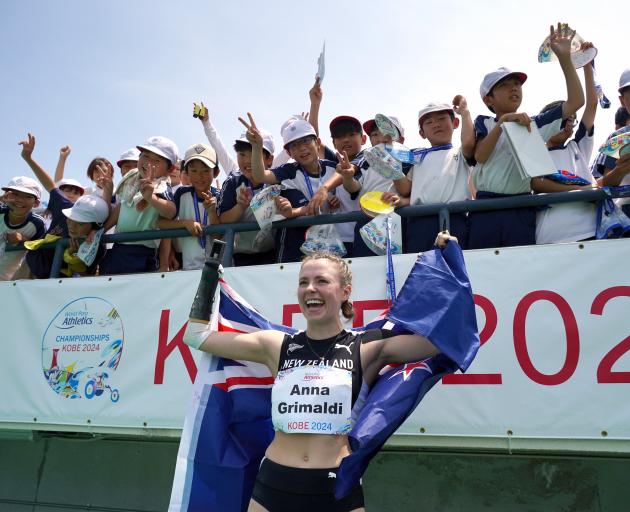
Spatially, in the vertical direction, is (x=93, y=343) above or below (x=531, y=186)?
below

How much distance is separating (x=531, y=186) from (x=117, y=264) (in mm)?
3248

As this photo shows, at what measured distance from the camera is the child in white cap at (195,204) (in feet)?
15.5

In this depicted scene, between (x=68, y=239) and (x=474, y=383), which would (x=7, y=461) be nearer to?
(x=68, y=239)

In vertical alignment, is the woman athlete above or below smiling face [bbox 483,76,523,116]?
below

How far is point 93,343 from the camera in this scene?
4.55m

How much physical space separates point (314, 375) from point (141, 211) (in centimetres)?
280

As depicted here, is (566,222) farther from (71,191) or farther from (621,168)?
(71,191)

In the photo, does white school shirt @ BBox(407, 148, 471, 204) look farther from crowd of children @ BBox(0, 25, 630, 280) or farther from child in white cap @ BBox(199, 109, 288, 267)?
child in white cap @ BBox(199, 109, 288, 267)

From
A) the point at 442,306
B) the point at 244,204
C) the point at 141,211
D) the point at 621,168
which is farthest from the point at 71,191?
the point at 621,168

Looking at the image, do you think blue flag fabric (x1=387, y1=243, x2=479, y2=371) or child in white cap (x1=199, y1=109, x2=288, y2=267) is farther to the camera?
child in white cap (x1=199, y1=109, x2=288, y2=267)

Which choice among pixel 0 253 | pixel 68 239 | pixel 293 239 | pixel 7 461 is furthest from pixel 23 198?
pixel 293 239

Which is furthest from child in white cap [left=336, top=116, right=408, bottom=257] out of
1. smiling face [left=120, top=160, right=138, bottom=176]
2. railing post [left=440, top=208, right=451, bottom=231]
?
smiling face [left=120, top=160, right=138, bottom=176]

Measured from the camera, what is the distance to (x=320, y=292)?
2.76 m

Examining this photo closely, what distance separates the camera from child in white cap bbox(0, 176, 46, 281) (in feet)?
18.1
